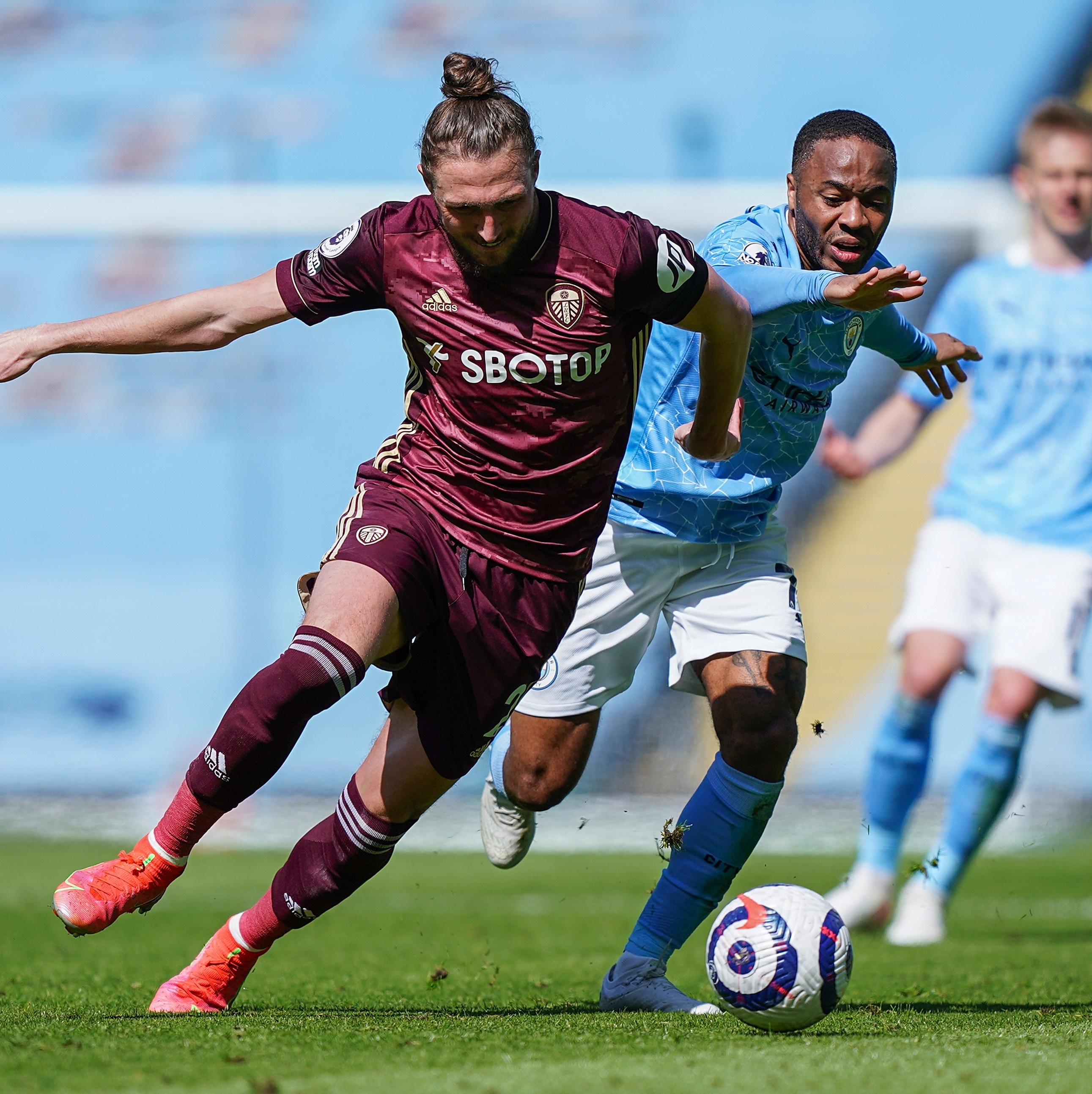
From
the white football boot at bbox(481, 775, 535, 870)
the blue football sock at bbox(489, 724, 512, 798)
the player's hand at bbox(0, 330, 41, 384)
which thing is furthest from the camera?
the white football boot at bbox(481, 775, 535, 870)

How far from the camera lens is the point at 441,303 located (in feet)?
13.3

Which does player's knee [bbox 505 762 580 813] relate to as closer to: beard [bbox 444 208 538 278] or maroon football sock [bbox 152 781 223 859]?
maroon football sock [bbox 152 781 223 859]

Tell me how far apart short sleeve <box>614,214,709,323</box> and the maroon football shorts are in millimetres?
778

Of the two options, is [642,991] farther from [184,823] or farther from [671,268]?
[671,268]

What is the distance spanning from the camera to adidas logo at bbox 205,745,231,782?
3812mm

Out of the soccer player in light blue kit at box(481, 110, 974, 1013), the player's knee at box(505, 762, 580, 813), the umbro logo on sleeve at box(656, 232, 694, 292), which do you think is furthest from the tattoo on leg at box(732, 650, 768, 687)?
the umbro logo on sleeve at box(656, 232, 694, 292)

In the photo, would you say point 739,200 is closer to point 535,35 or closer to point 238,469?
point 238,469

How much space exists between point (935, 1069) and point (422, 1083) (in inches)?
Answer: 40.5

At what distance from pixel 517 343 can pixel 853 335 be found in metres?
1.22

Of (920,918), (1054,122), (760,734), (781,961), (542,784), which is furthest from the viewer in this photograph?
(1054,122)

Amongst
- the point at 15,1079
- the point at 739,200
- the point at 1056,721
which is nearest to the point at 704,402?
the point at 15,1079

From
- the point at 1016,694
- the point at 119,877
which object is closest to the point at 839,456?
the point at 1016,694

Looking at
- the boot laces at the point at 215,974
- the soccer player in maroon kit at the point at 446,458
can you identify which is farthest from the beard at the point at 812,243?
the boot laces at the point at 215,974

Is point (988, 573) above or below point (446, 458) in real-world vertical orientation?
below
